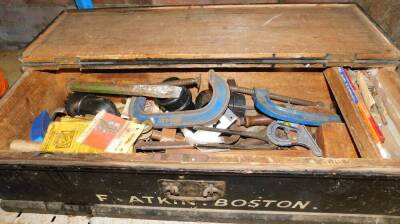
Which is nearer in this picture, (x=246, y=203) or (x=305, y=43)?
(x=246, y=203)

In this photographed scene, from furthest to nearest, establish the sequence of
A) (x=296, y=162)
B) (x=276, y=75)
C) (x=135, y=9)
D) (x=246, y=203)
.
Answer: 1. (x=135, y=9)
2. (x=276, y=75)
3. (x=246, y=203)
4. (x=296, y=162)

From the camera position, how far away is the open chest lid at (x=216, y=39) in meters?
1.14

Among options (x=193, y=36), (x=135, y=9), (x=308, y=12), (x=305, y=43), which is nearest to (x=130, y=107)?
(x=193, y=36)

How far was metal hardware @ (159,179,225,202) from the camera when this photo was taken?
0.87 m

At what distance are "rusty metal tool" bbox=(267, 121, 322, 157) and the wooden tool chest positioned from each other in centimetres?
3

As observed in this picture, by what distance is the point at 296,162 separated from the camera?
81 cm

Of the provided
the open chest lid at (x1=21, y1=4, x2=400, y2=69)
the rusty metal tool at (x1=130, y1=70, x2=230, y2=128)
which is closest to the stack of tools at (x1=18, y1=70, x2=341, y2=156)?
the rusty metal tool at (x1=130, y1=70, x2=230, y2=128)

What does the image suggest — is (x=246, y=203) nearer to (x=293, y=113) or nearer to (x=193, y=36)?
(x=293, y=113)

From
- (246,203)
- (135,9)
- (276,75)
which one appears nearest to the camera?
(246,203)

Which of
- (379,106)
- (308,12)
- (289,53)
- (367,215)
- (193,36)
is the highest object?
(308,12)

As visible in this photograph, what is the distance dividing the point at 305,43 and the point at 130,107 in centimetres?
85

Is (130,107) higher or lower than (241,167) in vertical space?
higher

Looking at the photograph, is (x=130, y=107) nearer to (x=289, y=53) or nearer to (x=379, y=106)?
(x=289, y=53)

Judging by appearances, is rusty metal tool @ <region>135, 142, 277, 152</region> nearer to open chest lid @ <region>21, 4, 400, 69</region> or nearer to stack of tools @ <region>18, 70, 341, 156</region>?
stack of tools @ <region>18, 70, 341, 156</region>
